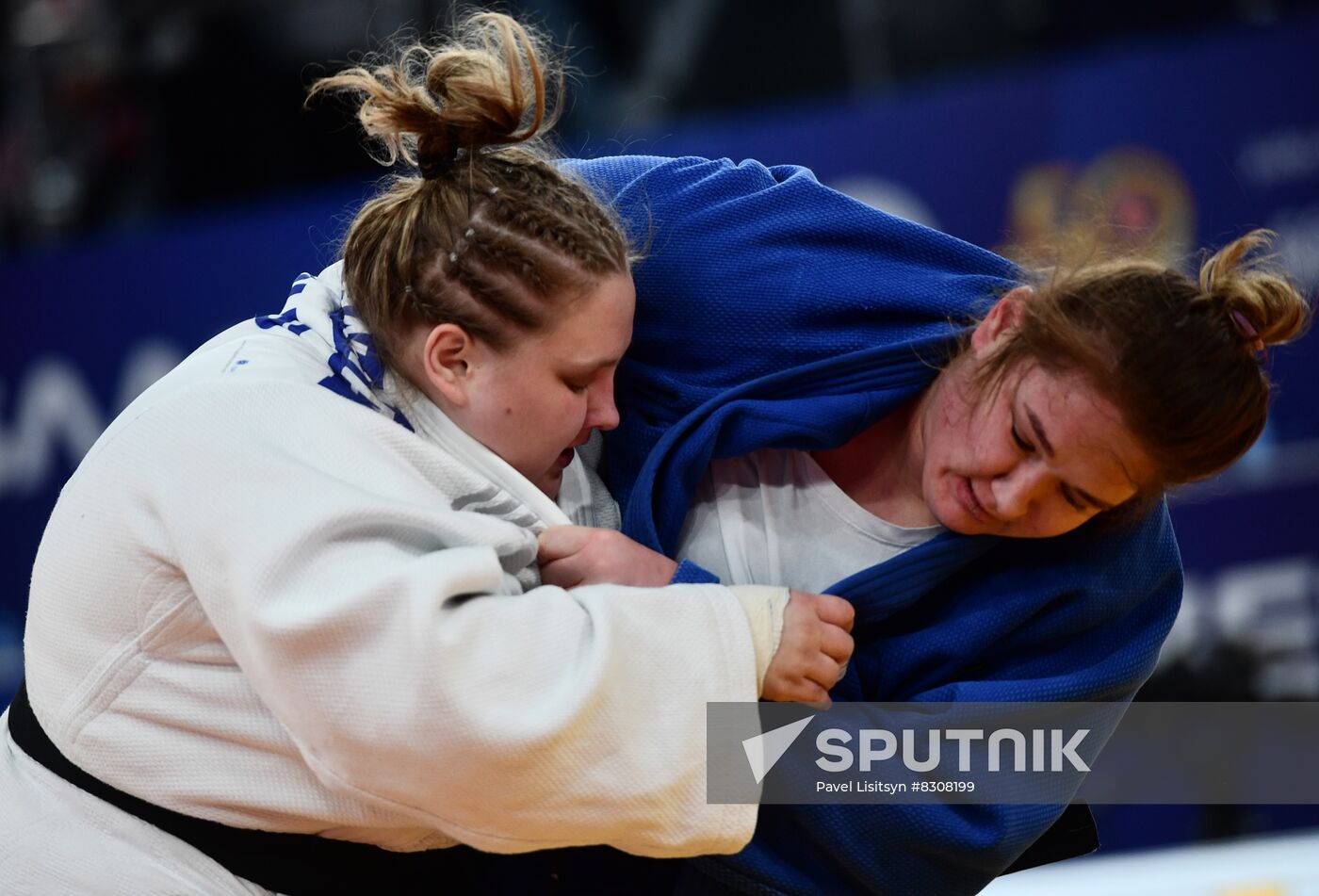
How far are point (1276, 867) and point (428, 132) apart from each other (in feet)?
6.53

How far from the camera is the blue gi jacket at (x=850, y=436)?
1.36 m

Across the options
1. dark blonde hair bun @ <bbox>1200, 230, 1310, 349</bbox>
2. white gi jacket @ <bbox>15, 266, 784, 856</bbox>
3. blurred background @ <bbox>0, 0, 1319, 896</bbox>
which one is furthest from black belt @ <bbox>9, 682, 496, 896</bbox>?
blurred background @ <bbox>0, 0, 1319, 896</bbox>

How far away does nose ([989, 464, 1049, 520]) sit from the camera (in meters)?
1.31

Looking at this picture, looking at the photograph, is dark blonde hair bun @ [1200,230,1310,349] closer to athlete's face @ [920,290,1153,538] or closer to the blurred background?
athlete's face @ [920,290,1153,538]

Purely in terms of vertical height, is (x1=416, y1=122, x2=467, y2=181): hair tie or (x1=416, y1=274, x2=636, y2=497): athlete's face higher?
(x1=416, y1=122, x2=467, y2=181): hair tie

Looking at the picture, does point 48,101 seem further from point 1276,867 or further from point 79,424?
point 1276,867

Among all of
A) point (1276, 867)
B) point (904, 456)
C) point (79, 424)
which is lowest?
point (1276, 867)

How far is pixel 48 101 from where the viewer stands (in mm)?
3990

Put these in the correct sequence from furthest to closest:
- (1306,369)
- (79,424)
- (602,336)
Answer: (79,424), (1306,369), (602,336)

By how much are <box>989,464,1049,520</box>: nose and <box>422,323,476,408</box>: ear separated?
50 centimetres

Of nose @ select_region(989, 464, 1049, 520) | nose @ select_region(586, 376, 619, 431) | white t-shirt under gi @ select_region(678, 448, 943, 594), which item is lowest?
white t-shirt under gi @ select_region(678, 448, 943, 594)

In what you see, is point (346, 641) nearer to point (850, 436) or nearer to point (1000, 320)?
point (850, 436)

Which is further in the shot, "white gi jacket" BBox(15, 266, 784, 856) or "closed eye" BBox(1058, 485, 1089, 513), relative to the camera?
"closed eye" BBox(1058, 485, 1089, 513)

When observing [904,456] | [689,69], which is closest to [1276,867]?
[904,456]
